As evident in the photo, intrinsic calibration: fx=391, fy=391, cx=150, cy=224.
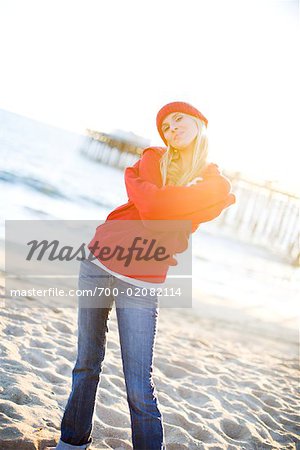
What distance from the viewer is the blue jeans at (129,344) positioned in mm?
1929

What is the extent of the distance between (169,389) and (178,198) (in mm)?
2545

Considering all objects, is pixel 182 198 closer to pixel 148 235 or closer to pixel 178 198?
pixel 178 198

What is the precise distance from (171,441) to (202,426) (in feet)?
1.29

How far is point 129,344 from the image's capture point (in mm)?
1939

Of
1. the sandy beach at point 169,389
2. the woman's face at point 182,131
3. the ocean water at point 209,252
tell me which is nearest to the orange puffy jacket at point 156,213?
the woman's face at point 182,131

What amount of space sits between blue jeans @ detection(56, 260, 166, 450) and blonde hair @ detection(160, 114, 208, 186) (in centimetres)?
59

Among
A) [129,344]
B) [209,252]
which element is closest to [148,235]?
[129,344]

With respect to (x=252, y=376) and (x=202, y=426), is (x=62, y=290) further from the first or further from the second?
(x=202, y=426)

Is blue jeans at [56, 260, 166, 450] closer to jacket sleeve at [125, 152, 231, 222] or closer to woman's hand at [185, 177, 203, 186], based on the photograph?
jacket sleeve at [125, 152, 231, 222]

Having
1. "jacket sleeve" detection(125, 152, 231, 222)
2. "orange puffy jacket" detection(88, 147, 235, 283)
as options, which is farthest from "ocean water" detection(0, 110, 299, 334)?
"jacket sleeve" detection(125, 152, 231, 222)

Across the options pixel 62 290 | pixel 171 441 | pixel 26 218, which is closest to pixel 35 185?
pixel 26 218

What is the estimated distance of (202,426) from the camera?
3189 millimetres

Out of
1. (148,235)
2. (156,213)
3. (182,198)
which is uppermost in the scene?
(182,198)

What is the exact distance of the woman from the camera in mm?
1888
